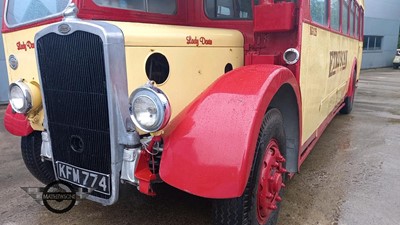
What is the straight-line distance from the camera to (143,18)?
297cm

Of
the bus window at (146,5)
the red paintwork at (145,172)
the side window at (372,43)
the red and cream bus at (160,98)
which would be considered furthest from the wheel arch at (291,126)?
the side window at (372,43)

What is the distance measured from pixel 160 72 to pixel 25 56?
4.13ft

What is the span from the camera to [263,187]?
2.41m

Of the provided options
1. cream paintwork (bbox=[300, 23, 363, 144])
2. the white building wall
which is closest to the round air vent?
cream paintwork (bbox=[300, 23, 363, 144])

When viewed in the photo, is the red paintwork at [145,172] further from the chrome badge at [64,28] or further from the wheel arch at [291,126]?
the wheel arch at [291,126]

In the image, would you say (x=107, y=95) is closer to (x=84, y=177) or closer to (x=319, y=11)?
(x=84, y=177)

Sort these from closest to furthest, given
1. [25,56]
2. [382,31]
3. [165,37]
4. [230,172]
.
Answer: [230,172], [165,37], [25,56], [382,31]

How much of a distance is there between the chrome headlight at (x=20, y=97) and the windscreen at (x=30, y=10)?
0.58 metres

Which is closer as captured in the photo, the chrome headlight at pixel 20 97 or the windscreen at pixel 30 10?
the chrome headlight at pixel 20 97

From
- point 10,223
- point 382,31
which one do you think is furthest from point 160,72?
point 382,31

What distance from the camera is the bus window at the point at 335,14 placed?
164 inches

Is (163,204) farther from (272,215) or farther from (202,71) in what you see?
(202,71)

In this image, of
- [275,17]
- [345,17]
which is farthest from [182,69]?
[345,17]

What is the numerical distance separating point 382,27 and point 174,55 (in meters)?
24.6
